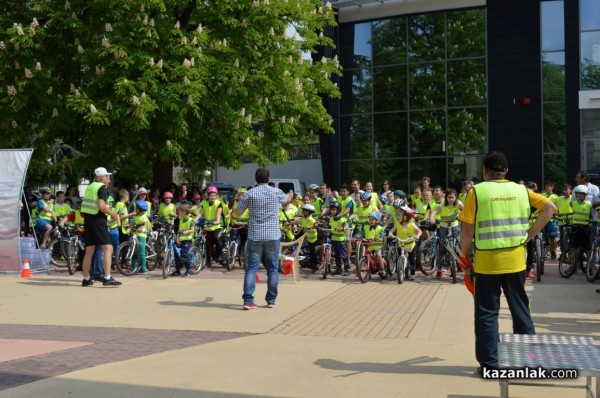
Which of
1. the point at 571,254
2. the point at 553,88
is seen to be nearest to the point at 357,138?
the point at 553,88

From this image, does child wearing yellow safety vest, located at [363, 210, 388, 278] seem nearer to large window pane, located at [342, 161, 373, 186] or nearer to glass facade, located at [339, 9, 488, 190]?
glass facade, located at [339, 9, 488, 190]

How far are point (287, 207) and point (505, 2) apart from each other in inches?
560

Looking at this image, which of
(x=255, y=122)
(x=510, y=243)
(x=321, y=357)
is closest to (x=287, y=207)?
(x=255, y=122)

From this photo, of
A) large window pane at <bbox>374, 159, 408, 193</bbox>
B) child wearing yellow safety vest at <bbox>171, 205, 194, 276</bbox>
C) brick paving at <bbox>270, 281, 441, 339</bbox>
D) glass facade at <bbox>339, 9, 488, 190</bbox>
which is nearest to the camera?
brick paving at <bbox>270, 281, 441, 339</bbox>

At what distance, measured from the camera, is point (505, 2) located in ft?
92.0

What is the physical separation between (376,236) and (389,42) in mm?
17095

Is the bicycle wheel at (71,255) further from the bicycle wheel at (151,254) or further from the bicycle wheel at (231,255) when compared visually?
the bicycle wheel at (231,255)

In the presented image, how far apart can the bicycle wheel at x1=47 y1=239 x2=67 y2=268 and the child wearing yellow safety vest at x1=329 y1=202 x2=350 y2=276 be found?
5.80m

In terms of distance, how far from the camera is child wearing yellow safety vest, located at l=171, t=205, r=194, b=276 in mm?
15875

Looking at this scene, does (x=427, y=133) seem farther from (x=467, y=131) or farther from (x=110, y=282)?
(x=110, y=282)

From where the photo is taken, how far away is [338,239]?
16.2 meters

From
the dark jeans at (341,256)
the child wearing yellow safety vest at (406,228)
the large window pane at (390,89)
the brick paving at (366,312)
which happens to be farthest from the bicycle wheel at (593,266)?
the large window pane at (390,89)

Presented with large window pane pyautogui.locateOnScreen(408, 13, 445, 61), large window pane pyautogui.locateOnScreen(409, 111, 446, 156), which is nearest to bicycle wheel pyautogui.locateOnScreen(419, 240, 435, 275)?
large window pane pyautogui.locateOnScreen(409, 111, 446, 156)

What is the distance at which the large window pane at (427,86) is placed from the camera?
1178 inches
